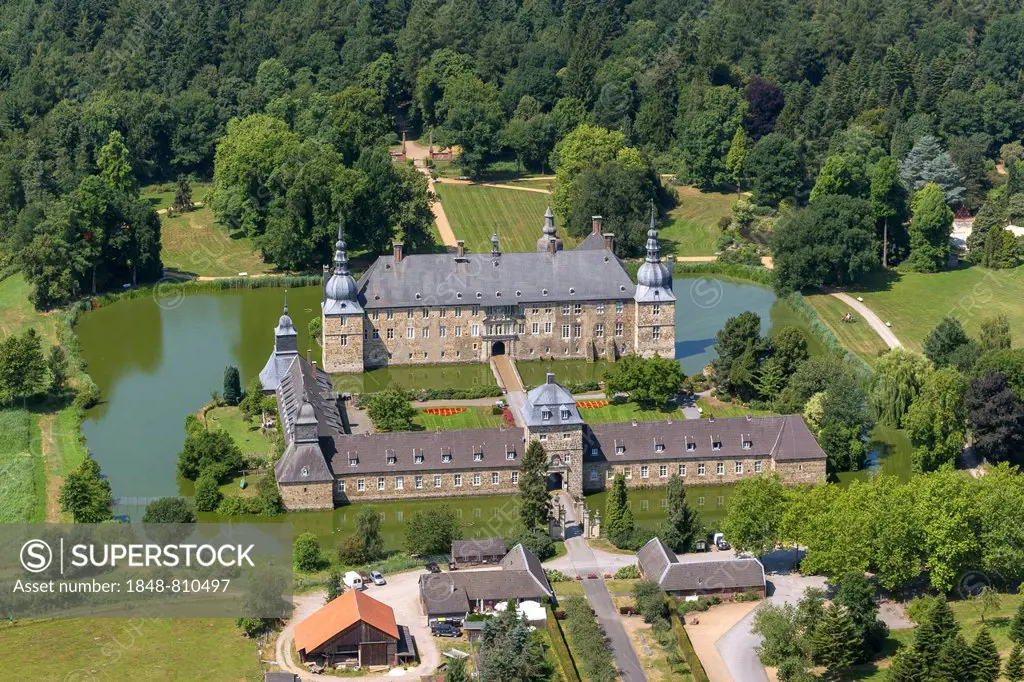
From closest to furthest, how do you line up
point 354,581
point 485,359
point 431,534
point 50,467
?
1. point 354,581
2. point 431,534
3. point 50,467
4. point 485,359

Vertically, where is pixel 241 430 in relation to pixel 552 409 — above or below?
below

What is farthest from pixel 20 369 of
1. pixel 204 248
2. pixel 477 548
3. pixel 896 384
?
pixel 896 384

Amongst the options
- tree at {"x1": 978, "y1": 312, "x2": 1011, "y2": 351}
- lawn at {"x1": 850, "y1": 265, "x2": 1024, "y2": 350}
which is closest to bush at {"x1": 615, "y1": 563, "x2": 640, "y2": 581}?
tree at {"x1": 978, "y1": 312, "x2": 1011, "y2": 351}

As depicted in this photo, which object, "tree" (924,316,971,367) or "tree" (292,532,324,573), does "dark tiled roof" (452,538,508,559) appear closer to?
"tree" (292,532,324,573)

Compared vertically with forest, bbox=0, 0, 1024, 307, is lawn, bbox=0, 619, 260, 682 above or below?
below

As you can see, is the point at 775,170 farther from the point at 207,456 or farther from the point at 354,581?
the point at 354,581

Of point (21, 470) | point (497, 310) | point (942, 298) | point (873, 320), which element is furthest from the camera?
point (942, 298)

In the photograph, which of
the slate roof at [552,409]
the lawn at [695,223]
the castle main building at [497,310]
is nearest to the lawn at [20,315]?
the castle main building at [497,310]

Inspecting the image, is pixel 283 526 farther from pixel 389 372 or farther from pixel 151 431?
pixel 389 372
